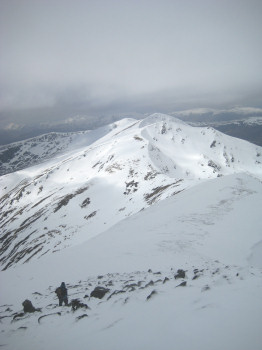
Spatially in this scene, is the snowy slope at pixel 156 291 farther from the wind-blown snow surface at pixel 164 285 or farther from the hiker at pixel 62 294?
the hiker at pixel 62 294

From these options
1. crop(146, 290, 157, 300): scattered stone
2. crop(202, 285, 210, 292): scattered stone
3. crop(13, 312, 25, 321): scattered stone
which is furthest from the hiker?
crop(202, 285, 210, 292): scattered stone

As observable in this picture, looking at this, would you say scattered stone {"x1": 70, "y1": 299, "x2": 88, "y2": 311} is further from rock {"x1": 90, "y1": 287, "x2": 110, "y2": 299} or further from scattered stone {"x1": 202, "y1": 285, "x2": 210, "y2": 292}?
scattered stone {"x1": 202, "y1": 285, "x2": 210, "y2": 292}

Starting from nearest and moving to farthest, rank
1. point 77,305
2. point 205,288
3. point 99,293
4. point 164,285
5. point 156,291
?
point 205,288 < point 156,291 < point 77,305 < point 164,285 < point 99,293

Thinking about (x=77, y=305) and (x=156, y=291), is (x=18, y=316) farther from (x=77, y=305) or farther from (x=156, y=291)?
(x=156, y=291)

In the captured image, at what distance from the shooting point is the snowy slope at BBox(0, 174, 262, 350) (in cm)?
555

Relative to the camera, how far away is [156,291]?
885cm

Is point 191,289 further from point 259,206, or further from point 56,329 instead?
point 259,206

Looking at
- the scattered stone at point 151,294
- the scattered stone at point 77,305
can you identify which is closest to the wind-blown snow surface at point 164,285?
the scattered stone at point 151,294

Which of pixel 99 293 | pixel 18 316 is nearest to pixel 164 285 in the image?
pixel 99 293

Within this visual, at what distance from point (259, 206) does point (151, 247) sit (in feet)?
54.6

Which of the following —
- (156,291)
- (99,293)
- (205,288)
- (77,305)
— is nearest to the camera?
(205,288)

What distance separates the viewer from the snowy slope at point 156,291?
555 cm

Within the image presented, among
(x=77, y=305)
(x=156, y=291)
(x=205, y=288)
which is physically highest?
(x=205, y=288)

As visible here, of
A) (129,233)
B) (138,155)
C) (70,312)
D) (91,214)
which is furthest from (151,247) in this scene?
(138,155)
